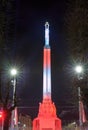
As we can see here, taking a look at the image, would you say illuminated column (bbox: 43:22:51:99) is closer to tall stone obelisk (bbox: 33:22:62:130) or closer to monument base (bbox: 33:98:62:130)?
tall stone obelisk (bbox: 33:22:62:130)

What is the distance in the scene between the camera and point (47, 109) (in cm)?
9856

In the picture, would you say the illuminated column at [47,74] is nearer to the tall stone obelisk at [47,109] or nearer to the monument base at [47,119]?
the tall stone obelisk at [47,109]

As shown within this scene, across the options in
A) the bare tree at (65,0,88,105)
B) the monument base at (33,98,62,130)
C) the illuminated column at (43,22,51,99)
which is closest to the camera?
the bare tree at (65,0,88,105)

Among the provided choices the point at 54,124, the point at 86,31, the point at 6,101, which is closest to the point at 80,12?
the point at 86,31

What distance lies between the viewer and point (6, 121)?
895 inches

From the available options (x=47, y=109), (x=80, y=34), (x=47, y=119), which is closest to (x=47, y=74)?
(x=47, y=109)

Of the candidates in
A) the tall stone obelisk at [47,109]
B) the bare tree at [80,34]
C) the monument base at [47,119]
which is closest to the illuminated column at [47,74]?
the tall stone obelisk at [47,109]

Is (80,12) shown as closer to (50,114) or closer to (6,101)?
(6,101)

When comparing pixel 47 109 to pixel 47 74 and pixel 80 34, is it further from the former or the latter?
pixel 80 34

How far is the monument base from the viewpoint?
96438 mm

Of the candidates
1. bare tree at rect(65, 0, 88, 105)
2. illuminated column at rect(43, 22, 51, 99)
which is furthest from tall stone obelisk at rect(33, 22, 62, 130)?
bare tree at rect(65, 0, 88, 105)

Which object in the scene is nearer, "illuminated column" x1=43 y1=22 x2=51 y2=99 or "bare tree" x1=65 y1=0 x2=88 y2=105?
"bare tree" x1=65 y1=0 x2=88 y2=105

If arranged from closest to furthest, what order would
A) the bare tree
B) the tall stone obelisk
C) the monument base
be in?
the bare tree, the monument base, the tall stone obelisk

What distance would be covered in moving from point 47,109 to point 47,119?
8.80ft
